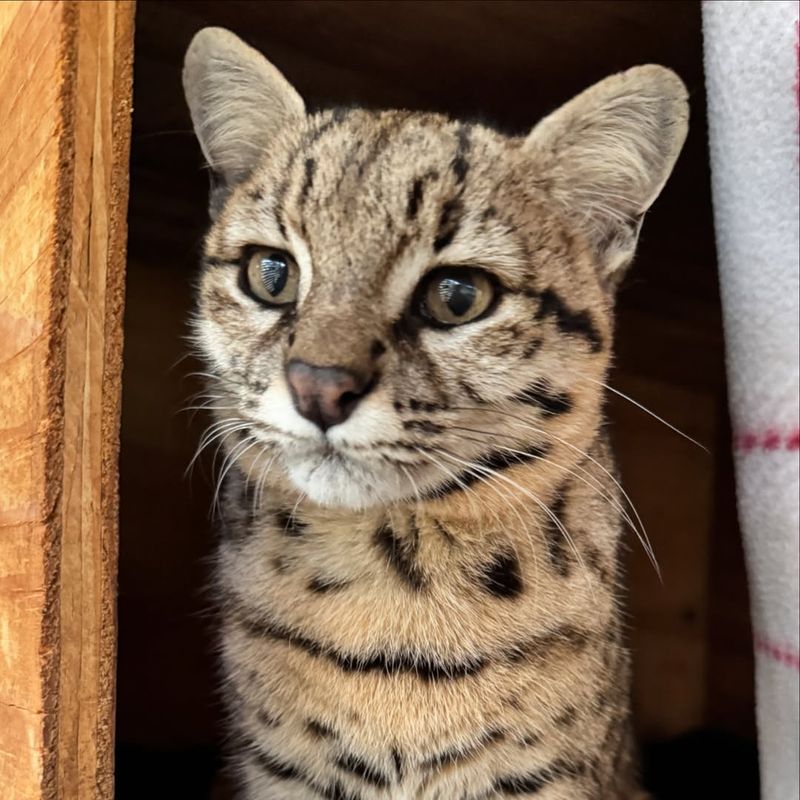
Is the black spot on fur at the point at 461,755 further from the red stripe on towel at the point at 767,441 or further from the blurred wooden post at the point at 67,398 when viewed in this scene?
the red stripe on towel at the point at 767,441

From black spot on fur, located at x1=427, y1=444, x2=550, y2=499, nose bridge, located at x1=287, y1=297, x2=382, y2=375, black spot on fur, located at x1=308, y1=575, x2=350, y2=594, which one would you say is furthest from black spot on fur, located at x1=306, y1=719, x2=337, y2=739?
nose bridge, located at x1=287, y1=297, x2=382, y2=375

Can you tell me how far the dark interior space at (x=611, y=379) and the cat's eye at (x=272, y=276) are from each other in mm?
171

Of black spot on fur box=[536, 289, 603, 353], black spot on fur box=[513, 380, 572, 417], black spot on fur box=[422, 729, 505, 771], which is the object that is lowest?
black spot on fur box=[422, 729, 505, 771]

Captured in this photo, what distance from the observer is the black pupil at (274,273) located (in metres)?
0.91

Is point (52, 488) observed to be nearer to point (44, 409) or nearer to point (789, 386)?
point (44, 409)

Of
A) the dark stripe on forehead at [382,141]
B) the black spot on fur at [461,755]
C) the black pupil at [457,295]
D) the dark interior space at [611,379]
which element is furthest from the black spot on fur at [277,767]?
the dark stripe on forehead at [382,141]

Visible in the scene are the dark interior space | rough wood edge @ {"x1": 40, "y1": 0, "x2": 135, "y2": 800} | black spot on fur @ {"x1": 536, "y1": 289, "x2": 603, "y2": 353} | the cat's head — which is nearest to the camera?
rough wood edge @ {"x1": 40, "y1": 0, "x2": 135, "y2": 800}

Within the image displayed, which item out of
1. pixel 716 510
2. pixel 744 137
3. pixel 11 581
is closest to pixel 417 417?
pixel 11 581

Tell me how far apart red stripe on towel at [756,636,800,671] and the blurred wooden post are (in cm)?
65

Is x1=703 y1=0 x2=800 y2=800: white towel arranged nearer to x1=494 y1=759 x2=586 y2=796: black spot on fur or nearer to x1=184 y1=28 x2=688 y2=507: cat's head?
x1=184 y1=28 x2=688 y2=507: cat's head

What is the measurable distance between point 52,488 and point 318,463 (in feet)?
0.70

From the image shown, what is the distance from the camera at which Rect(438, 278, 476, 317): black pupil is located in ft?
2.82

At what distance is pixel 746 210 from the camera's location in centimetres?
95

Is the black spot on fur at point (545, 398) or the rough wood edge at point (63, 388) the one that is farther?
the black spot on fur at point (545, 398)
